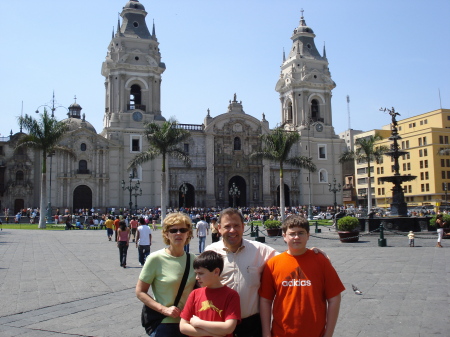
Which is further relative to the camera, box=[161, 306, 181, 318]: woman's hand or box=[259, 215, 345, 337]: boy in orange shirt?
box=[161, 306, 181, 318]: woman's hand

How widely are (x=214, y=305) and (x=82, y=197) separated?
51.1 m

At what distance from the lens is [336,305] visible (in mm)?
3814

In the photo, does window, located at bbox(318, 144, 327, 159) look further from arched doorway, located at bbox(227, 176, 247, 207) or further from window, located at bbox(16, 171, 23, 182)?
window, located at bbox(16, 171, 23, 182)

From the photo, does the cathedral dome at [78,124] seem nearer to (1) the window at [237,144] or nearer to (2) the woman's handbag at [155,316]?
(1) the window at [237,144]

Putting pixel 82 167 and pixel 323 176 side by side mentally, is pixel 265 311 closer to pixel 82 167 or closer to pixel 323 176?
pixel 82 167

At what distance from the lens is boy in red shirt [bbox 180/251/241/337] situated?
358 centimetres

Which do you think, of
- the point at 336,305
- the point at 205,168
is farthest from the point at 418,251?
the point at 205,168

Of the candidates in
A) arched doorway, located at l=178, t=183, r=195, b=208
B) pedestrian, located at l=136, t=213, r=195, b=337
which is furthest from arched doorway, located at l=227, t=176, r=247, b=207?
pedestrian, located at l=136, t=213, r=195, b=337

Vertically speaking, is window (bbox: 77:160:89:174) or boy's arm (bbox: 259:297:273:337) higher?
window (bbox: 77:160:89:174)

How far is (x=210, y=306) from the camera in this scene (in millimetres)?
3627

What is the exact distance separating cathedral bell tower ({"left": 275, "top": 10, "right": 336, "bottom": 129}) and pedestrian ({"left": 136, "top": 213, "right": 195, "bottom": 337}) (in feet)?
193

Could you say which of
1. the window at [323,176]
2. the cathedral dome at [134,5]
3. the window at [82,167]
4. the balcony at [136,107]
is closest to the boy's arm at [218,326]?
the window at [82,167]

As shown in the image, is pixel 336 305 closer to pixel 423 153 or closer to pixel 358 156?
pixel 358 156

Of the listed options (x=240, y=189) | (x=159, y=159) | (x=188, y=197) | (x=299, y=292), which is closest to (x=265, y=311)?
(x=299, y=292)
